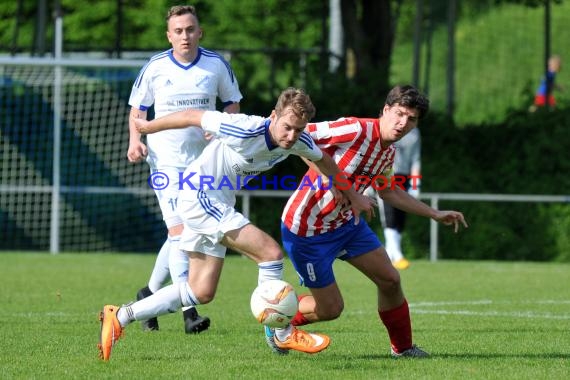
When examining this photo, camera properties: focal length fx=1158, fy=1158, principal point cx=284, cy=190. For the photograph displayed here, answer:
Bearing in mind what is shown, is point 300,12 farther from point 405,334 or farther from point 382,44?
point 405,334

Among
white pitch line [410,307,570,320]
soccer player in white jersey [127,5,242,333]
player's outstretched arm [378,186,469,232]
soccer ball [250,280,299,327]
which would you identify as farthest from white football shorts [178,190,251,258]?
white pitch line [410,307,570,320]

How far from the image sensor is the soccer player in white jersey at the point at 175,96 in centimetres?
836

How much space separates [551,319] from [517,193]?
8873 millimetres

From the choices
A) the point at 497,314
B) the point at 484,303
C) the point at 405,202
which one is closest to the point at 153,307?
the point at 405,202

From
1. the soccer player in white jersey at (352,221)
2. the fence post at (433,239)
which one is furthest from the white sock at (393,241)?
the soccer player in white jersey at (352,221)

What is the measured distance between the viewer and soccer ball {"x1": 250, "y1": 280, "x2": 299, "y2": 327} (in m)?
6.50

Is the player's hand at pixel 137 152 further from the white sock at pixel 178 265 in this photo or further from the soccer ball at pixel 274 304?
the soccer ball at pixel 274 304

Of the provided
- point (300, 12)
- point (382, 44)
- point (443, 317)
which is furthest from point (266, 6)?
point (443, 317)

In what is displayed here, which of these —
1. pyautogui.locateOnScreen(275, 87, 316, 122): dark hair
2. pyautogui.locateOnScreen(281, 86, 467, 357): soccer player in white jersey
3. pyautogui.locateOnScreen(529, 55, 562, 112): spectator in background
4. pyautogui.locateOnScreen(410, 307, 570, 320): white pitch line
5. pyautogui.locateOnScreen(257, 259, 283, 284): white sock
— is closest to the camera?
pyautogui.locateOnScreen(275, 87, 316, 122): dark hair

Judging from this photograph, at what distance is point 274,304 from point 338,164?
3.16ft

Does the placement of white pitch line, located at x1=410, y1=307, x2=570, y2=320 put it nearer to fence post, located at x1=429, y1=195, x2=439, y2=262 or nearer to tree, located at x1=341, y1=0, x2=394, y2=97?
fence post, located at x1=429, y1=195, x2=439, y2=262

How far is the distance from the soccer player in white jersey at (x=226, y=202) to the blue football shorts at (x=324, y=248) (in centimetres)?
31

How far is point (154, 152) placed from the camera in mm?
8562

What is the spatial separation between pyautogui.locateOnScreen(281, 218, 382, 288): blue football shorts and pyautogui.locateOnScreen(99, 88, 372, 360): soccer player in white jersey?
1.00 feet
